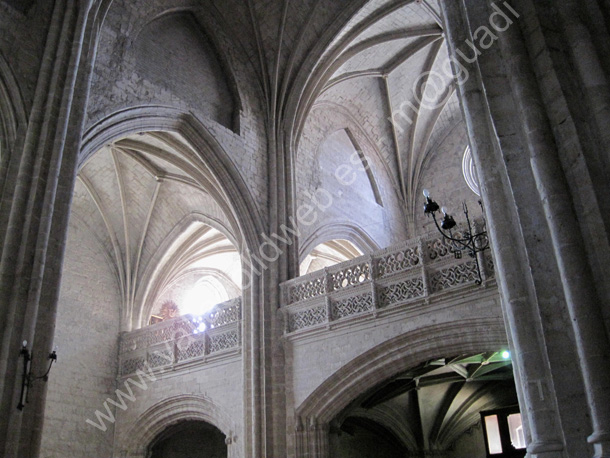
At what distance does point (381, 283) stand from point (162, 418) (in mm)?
6355

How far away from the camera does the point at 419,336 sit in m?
9.72

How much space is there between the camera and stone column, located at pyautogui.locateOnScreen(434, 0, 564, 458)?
4.08 m

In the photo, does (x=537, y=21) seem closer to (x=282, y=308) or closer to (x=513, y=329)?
(x=513, y=329)

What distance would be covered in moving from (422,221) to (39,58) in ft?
38.9

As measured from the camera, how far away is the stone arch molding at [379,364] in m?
9.13

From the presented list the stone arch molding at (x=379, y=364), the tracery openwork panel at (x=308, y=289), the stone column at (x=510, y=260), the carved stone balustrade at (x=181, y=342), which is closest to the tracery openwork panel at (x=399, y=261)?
the stone arch molding at (x=379, y=364)

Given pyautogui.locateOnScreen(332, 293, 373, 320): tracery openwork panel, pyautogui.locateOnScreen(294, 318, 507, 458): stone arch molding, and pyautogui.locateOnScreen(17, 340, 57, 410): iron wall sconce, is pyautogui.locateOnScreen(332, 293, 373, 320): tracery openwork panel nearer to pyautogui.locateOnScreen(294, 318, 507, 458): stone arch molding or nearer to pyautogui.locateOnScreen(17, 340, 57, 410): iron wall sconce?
pyautogui.locateOnScreen(294, 318, 507, 458): stone arch molding

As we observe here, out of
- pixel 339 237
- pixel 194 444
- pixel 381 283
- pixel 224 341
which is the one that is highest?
pixel 339 237

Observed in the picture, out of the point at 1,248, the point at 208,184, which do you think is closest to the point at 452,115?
the point at 208,184

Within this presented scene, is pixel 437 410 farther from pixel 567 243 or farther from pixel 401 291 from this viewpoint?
pixel 567 243

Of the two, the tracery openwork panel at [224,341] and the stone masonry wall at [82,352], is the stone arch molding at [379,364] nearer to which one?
the tracery openwork panel at [224,341]

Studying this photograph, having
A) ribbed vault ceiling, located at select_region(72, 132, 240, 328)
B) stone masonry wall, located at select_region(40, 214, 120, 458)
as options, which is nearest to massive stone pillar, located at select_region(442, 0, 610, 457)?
ribbed vault ceiling, located at select_region(72, 132, 240, 328)

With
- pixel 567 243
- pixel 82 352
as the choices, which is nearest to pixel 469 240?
pixel 567 243

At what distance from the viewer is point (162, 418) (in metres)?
13.5
